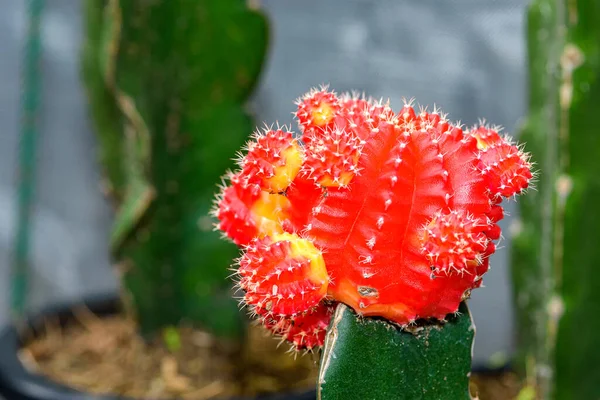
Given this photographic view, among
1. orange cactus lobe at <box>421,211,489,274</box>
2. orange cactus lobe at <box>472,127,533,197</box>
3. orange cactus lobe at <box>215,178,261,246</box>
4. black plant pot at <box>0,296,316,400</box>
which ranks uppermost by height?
orange cactus lobe at <box>472,127,533,197</box>

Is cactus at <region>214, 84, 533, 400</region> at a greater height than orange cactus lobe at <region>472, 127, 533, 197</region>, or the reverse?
orange cactus lobe at <region>472, 127, 533, 197</region>

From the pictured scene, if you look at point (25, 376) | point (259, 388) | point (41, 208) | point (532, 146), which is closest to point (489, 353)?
point (259, 388)

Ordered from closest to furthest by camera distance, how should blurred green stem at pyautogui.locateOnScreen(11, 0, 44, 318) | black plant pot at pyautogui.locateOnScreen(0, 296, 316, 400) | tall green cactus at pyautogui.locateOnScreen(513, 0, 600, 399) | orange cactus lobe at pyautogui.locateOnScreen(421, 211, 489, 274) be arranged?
orange cactus lobe at pyautogui.locateOnScreen(421, 211, 489, 274) → tall green cactus at pyautogui.locateOnScreen(513, 0, 600, 399) → black plant pot at pyautogui.locateOnScreen(0, 296, 316, 400) → blurred green stem at pyautogui.locateOnScreen(11, 0, 44, 318)

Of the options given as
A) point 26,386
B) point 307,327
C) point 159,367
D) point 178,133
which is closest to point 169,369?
point 159,367

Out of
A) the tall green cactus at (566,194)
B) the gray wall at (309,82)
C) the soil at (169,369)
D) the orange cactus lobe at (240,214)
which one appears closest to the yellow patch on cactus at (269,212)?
the orange cactus lobe at (240,214)

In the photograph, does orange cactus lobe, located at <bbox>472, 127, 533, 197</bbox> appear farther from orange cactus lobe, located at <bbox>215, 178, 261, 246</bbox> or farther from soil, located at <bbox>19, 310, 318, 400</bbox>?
soil, located at <bbox>19, 310, 318, 400</bbox>

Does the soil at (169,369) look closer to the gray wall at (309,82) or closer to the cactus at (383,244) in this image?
the gray wall at (309,82)

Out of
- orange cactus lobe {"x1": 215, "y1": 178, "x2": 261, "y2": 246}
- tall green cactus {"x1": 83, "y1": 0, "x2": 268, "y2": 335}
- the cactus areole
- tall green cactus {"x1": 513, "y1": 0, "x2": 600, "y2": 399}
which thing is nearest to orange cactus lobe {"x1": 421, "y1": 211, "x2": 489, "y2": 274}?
the cactus areole

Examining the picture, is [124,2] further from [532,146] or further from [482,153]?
[482,153]
